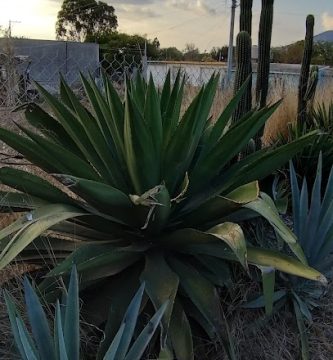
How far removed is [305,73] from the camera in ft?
21.5

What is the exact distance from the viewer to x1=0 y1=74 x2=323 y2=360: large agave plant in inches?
89.0

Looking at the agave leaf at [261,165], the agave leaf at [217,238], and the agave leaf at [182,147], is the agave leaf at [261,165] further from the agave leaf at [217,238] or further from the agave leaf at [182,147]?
the agave leaf at [217,238]

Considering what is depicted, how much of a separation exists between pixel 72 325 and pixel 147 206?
0.68 m

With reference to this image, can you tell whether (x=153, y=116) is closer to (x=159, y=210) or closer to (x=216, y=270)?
(x=159, y=210)

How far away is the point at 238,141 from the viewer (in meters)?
2.73

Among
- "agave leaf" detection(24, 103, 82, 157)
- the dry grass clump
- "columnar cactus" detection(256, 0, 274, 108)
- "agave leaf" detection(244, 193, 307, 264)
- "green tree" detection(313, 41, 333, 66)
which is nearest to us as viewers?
"agave leaf" detection(244, 193, 307, 264)

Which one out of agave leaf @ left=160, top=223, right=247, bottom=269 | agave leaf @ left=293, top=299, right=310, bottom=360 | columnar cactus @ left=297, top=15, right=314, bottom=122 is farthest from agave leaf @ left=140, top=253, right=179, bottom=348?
columnar cactus @ left=297, top=15, right=314, bottom=122

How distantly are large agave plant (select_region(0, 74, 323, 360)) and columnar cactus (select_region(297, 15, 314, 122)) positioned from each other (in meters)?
3.11

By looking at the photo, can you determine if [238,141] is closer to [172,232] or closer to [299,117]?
[172,232]

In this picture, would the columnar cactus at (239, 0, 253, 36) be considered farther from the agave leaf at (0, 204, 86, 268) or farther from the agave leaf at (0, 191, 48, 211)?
the agave leaf at (0, 204, 86, 268)

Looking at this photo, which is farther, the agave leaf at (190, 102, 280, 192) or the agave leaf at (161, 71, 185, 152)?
the agave leaf at (161, 71, 185, 152)

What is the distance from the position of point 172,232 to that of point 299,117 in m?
3.53

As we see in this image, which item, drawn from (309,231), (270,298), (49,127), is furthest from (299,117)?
(270,298)

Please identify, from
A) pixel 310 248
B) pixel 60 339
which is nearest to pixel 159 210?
pixel 60 339
